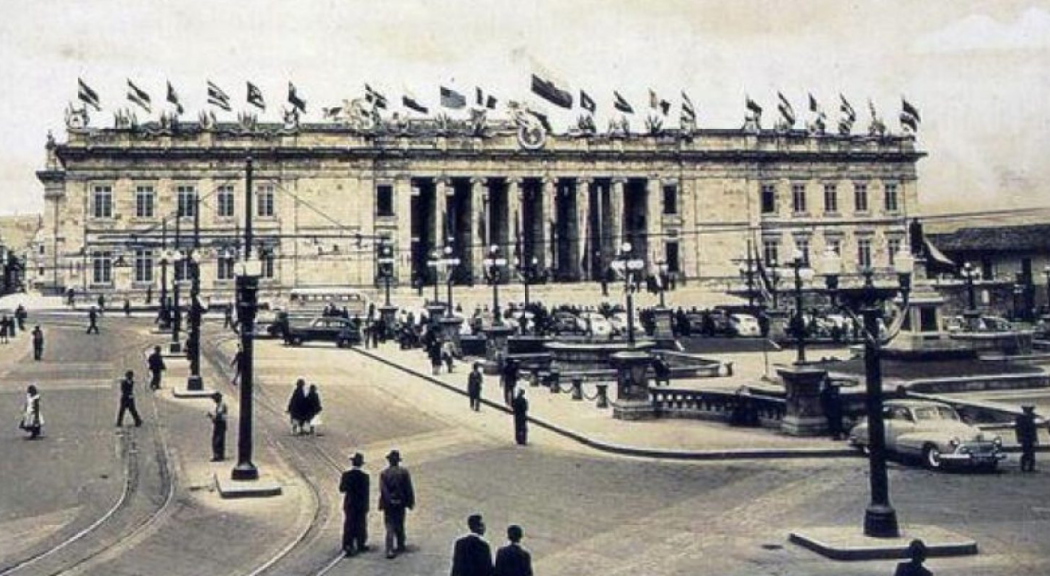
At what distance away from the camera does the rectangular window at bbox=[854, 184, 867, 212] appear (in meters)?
89.4

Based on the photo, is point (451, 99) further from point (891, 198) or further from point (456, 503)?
point (456, 503)

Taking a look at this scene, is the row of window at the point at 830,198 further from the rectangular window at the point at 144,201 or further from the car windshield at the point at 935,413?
the car windshield at the point at 935,413

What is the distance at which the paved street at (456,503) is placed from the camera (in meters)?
13.7

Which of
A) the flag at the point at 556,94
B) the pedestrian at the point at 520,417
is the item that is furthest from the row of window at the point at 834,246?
the pedestrian at the point at 520,417

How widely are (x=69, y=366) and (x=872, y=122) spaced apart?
72.1 m

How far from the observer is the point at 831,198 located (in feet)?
292

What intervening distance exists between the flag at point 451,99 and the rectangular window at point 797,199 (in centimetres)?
3233

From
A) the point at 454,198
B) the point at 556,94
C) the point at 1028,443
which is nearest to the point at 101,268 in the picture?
the point at 454,198

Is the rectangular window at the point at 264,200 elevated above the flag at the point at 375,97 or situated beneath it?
situated beneath

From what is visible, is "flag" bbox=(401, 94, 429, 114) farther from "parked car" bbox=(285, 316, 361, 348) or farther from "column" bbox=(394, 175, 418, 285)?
"parked car" bbox=(285, 316, 361, 348)

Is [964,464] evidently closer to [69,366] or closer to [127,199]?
[69,366]

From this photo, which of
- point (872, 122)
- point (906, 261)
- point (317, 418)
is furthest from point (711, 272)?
point (906, 261)

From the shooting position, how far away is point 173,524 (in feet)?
52.5

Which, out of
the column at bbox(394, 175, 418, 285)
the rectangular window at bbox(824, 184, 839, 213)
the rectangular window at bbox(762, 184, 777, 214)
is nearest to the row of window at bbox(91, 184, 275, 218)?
the column at bbox(394, 175, 418, 285)
